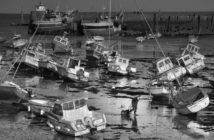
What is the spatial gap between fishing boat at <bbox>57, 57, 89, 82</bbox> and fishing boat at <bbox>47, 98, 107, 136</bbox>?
2021 cm

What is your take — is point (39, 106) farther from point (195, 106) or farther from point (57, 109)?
point (195, 106)

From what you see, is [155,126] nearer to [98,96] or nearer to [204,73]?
[98,96]

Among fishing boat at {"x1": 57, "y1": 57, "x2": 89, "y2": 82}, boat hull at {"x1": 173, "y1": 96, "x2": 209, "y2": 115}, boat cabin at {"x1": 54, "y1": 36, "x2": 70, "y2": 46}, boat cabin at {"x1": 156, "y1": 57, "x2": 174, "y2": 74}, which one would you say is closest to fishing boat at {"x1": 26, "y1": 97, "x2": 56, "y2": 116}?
boat hull at {"x1": 173, "y1": 96, "x2": 209, "y2": 115}

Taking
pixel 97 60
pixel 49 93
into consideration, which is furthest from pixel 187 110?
pixel 97 60

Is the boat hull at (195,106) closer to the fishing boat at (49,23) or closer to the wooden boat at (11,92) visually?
the wooden boat at (11,92)

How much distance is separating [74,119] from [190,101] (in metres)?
10.3

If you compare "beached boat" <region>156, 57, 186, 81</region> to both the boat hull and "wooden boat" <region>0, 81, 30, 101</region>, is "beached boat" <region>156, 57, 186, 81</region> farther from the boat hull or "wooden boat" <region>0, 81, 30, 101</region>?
"wooden boat" <region>0, 81, 30, 101</region>

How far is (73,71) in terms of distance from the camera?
53281 millimetres

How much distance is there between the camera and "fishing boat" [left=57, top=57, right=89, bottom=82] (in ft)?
174

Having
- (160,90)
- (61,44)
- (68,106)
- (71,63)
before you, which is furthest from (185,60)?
(61,44)

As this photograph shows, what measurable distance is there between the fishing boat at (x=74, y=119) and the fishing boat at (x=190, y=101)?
820cm

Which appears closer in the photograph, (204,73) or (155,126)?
(155,126)

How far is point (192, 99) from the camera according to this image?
121 ft

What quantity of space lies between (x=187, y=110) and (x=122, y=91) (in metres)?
12.3
